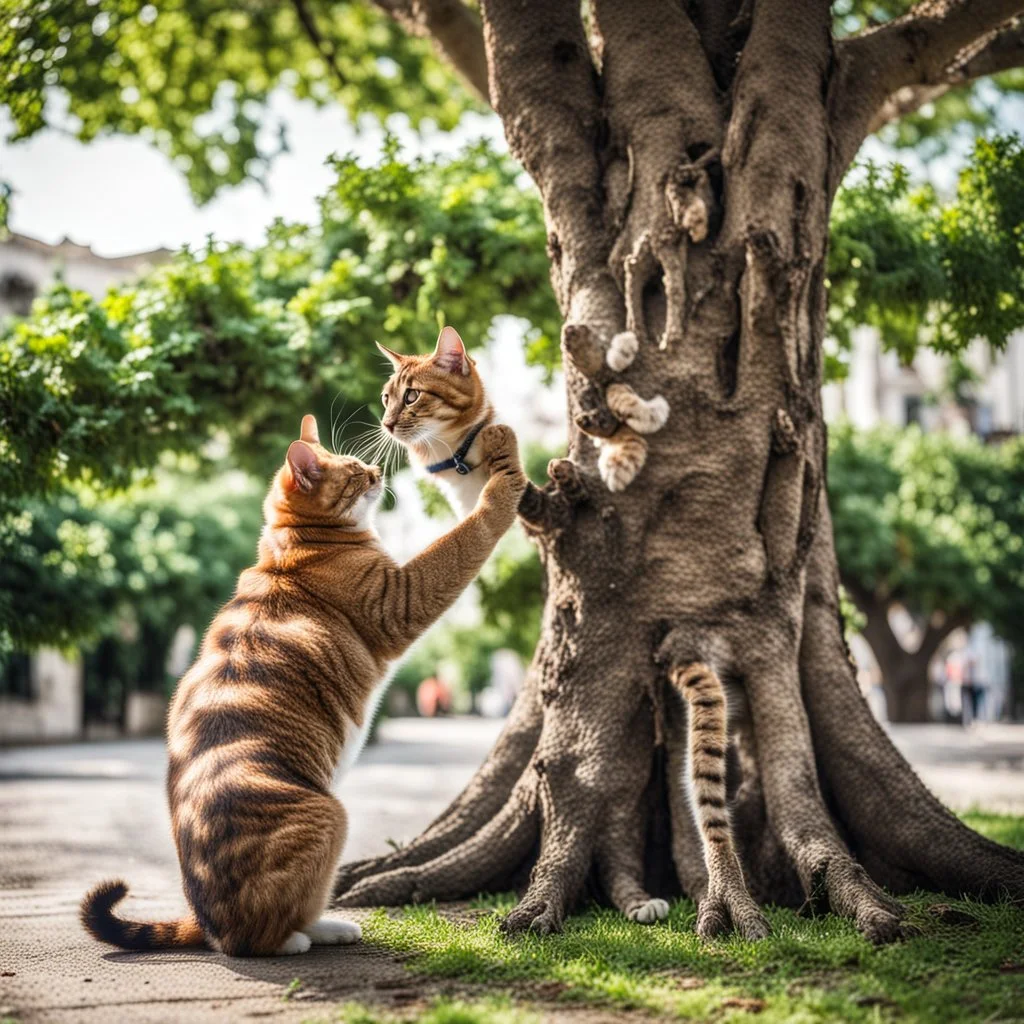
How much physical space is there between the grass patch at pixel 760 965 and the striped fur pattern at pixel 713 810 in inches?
4.8

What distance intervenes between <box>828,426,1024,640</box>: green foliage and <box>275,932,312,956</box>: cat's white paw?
23.2m

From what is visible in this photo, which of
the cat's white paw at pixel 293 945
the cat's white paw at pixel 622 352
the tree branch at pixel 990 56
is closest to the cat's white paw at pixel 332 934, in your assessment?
the cat's white paw at pixel 293 945

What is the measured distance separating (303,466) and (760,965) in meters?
2.85

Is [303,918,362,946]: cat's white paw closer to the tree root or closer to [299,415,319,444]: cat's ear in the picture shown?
the tree root

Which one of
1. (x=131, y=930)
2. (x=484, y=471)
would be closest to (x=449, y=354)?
(x=484, y=471)

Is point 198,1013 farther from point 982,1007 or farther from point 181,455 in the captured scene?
point 181,455

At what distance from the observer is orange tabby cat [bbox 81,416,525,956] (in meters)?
4.06

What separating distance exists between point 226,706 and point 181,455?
5.10 metres

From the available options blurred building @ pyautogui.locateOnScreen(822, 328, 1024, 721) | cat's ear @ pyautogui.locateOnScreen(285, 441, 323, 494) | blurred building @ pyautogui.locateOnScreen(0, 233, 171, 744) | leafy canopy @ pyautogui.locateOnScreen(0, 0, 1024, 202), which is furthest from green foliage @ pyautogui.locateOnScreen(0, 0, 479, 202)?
blurred building @ pyautogui.locateOnScreen(822, 328, 1024, 721)

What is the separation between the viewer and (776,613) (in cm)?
534

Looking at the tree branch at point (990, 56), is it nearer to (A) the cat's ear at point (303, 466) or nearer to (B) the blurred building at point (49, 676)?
(A) the cat's ear at point (303, 466)

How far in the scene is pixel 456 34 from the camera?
7.19 m

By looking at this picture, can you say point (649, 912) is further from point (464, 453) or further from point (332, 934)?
point (464, 453)

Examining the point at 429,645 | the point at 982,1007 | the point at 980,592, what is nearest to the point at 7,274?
the point at 429,645
